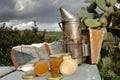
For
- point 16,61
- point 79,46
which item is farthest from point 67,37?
point 16,61

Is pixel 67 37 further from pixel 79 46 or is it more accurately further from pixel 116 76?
pixel 116 76

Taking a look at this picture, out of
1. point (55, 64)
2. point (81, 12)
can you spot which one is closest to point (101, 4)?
point (81, 12)

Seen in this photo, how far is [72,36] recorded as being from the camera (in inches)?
161

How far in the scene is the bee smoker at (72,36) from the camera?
4070mm

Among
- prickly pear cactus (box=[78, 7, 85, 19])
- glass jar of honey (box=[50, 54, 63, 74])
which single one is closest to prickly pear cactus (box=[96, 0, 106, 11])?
prickly pear cactus (box=[78, 7, 85, 19])

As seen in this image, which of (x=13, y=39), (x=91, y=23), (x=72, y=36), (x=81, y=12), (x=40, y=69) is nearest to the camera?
(x=40, y=69)

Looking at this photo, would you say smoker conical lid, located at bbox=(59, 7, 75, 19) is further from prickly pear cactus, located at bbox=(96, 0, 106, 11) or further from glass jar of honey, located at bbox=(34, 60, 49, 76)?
prickly pear cactus, located at bbox=(96, 0, 106, 11)

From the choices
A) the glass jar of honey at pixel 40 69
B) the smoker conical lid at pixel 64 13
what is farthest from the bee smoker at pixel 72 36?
the glass jar of honey at pixel 40 69

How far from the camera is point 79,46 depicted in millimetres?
4109

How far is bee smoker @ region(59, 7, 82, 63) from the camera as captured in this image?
4.07 m

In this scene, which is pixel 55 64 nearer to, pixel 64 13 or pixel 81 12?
pixel 64 13

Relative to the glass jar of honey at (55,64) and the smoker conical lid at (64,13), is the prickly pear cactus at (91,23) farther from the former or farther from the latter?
the glass jar of honey at (55,64)

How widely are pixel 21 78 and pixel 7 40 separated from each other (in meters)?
4.93

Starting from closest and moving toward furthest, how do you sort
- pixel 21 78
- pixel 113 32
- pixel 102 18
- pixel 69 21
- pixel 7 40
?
pixel 21 78
pixel 69 21
pixel 102 18
pixel 113 32
pixel 7 40
